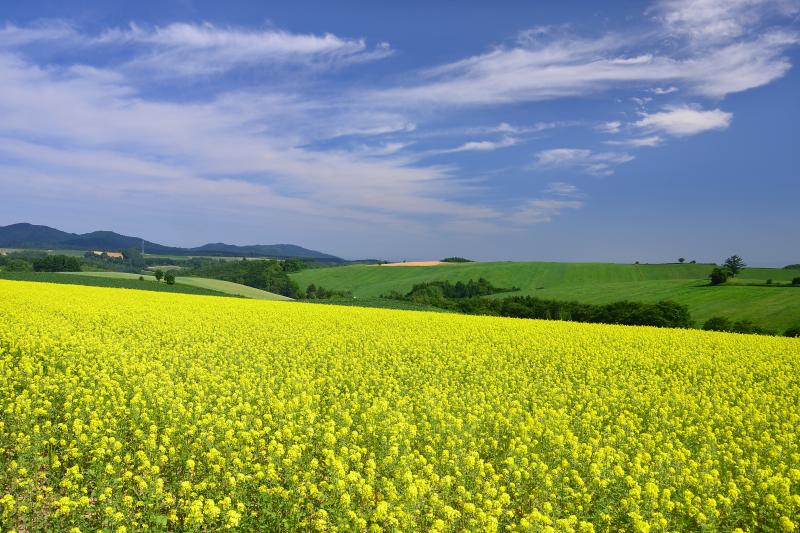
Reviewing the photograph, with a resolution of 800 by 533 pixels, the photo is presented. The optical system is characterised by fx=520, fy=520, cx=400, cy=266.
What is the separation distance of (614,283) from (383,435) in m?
82.2

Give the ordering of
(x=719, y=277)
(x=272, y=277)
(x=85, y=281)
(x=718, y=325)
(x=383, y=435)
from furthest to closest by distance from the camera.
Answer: (x=272, y=277)
(x=719, y=277)
(x=85, y=281)
(x=718, y=325)
(x=383, y=435)

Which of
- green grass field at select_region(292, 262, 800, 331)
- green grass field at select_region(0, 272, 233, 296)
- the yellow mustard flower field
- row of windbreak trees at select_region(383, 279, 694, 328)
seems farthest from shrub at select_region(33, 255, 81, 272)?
the yellow mustard flower field

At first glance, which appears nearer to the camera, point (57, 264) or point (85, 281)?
point (85, 281)

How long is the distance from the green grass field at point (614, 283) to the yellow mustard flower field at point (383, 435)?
4433 centimetres

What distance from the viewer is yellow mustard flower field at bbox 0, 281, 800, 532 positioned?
636cm

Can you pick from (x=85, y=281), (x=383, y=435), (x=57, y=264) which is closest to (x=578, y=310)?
(x=383, y=435)

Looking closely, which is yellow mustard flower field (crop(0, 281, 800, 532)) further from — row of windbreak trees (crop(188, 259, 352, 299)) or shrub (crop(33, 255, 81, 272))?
shrub (crop(33, 255, 81, 272))

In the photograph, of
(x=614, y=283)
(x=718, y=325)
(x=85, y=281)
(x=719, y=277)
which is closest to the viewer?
(x=718, y=325)

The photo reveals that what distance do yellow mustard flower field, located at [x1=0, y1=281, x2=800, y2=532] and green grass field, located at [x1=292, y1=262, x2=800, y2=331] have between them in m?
44.3

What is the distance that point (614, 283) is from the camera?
8306cm

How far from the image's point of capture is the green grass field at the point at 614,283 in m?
55.9

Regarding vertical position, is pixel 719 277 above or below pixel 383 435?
above

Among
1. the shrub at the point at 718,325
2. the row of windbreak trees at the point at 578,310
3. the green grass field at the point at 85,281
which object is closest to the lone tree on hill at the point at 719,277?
the row of windbreak trees at the point at 578,310

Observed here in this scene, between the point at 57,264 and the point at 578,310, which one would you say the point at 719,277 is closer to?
the point at 578,310
